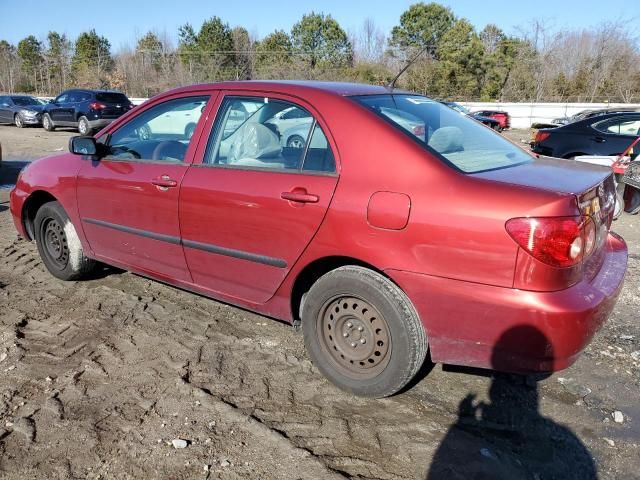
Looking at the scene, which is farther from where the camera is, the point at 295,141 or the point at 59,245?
the point at 59,245

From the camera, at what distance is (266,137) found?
329 centimetres

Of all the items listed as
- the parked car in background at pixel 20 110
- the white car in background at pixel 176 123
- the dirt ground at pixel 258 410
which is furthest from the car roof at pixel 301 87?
the parked car in background at pixel 20 110

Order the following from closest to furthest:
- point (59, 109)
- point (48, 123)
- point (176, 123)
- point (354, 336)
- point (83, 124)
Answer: point (354, 336), point (176, 123), point (83, 124), point (59, 109), point (48, 123)

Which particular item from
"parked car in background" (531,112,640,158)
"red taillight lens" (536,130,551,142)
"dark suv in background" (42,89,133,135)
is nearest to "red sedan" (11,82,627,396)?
"parked car in background" (531,112,640,158)

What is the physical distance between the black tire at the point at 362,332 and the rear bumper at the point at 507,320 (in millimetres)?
91

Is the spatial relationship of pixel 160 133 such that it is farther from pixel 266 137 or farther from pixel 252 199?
pixel 252 199

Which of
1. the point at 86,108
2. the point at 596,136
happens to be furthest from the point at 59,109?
the point at 596,136

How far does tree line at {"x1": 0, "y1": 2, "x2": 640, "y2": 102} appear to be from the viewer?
40438mm

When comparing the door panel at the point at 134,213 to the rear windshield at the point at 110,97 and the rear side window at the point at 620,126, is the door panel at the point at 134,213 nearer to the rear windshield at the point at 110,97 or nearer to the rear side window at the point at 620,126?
the rear side window at the point at 620,126

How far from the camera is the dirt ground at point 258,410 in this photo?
7.82 ft

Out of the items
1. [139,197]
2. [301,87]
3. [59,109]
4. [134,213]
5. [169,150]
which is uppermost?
[59,109]

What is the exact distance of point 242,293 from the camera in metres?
3.34

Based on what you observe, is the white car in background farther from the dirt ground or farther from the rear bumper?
the rear bumper

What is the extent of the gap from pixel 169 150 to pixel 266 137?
81cm
